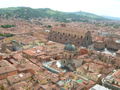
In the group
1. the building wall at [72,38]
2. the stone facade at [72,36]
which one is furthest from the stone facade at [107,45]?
the stone facade at [72,36]

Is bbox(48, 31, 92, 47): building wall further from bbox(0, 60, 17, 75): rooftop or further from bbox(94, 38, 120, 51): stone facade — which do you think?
bbox(0, 60, 17, 75): rooftop

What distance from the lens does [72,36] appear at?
67438mm

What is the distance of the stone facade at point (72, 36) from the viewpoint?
65688 millimetres

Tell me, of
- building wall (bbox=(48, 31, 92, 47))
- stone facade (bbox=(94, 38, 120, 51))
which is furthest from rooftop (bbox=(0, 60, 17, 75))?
stone facade (bbox=(94, 38, 120, 51))

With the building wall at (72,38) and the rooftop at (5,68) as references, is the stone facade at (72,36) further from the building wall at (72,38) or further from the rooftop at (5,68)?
the rooftop at (5,68)

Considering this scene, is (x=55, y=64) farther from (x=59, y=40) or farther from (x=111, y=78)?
(x=59, y=40)

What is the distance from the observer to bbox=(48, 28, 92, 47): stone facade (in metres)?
65.7

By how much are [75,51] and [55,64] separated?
1085cm

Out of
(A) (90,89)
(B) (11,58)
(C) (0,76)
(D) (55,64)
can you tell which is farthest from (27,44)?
(A) (90,89)

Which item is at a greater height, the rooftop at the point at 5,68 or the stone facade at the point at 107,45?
the rooftop at the point at 5,68

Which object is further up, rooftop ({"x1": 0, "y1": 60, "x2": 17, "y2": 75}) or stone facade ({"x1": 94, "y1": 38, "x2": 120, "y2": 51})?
rooftop ({"x1": 0, "y1": 60, "x2": 17, "y2": 75})

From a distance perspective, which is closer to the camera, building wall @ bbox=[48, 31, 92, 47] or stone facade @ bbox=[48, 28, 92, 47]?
building wall @ bbox=[48, 31, 92, 47]

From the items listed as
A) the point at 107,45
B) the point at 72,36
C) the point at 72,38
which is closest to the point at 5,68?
the point at 72,38

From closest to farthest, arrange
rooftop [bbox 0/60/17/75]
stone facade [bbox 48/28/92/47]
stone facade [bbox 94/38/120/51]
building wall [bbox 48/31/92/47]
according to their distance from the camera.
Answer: rooftop [bbox 0/60/17/75], stone facade [bbox 94/38/120/51], building wall [bbox 48/31/92/47], stone facade [bbox 48/28/92/47]
